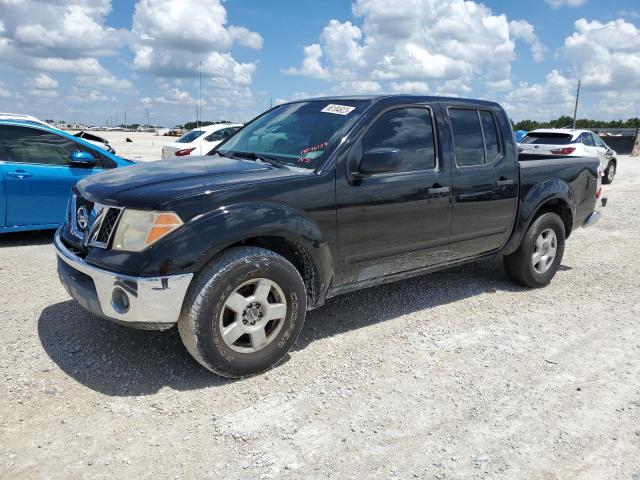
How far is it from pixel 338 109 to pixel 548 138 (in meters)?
12.5

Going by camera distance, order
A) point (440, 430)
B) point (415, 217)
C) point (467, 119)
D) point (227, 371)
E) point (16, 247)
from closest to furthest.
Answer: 1. point (440, 430)
2. point (227, 371)
3. point (415, 217)
4. point (467, 119)
5. point (16, 247)

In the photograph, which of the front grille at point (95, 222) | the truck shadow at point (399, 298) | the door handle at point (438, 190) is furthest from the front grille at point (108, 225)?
the door handle at point (438, 190)

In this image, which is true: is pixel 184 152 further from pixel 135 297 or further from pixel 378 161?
pixel 135 297

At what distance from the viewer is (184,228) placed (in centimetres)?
304

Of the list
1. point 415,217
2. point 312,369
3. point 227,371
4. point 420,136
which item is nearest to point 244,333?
point 227,371

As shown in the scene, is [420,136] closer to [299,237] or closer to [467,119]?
[467,119]

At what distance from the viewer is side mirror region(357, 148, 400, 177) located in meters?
3.65

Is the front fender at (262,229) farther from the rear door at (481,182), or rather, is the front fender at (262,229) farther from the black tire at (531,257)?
the black tire at (531,257)

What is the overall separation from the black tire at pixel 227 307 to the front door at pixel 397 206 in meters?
0.50

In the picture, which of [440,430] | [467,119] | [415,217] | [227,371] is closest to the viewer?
[440,430]

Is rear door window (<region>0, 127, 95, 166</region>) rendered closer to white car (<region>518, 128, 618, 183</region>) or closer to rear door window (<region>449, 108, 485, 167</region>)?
rear door window (<region>449, 108, 485, 167</region>)

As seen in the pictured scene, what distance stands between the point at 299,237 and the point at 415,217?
1111mm

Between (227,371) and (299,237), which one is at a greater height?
(299,237)

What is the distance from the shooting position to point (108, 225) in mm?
3195
